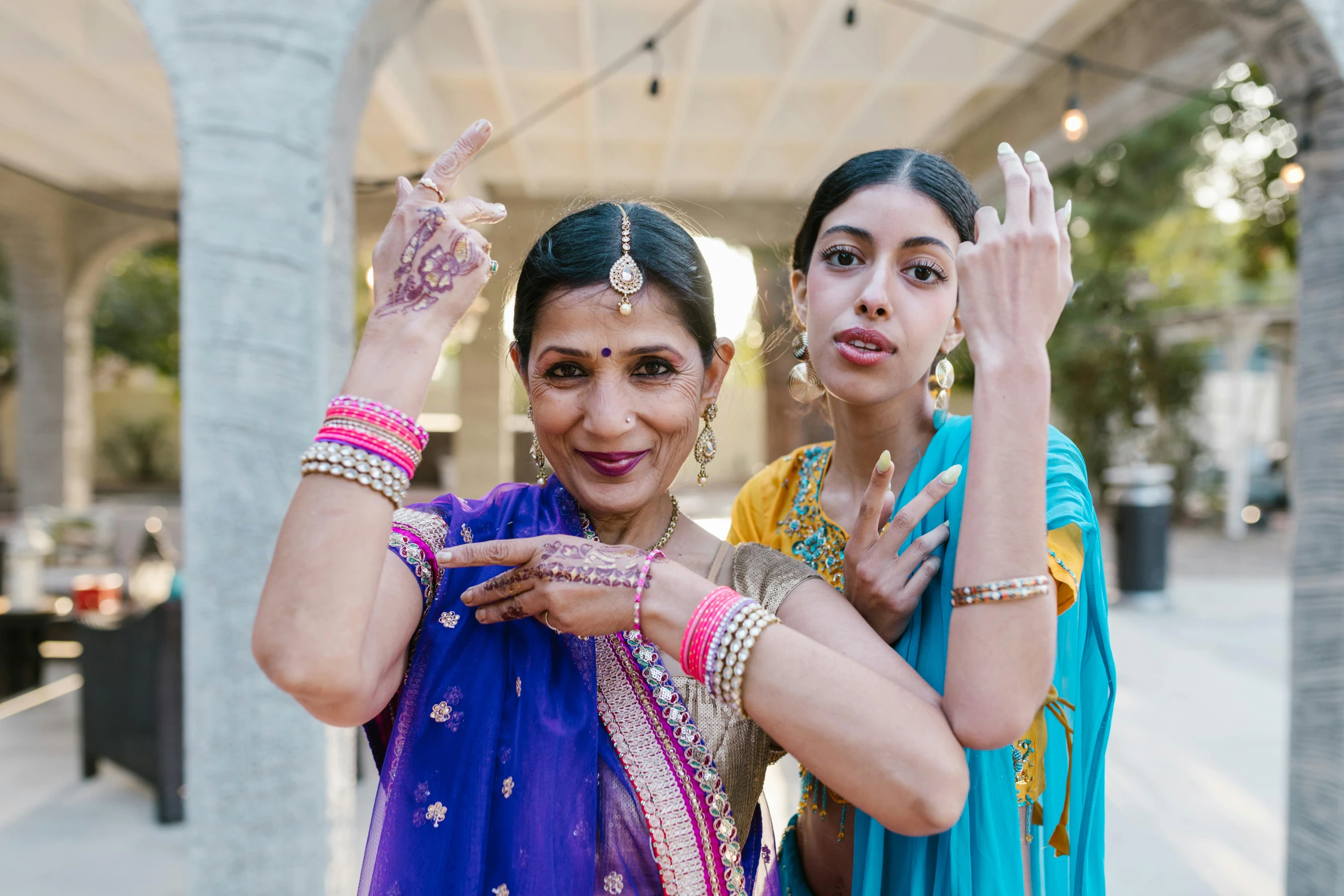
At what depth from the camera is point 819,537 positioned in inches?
64.9

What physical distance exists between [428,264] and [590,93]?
5879 millimetres

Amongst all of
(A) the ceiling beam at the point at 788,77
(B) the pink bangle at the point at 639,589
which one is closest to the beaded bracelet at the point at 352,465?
(B) the pink bangle at the point at 639,589

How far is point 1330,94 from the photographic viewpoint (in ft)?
11.0

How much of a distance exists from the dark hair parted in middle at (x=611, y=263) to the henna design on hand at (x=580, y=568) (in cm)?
33

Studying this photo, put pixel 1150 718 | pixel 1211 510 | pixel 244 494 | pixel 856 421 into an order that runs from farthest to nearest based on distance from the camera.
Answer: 1. pixel 1211 510
2. pixel 1150 718
3. pixel 244 494
4. pixel 856 421

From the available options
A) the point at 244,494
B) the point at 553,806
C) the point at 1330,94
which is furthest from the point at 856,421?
the point at 1330,94

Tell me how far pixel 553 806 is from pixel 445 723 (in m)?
0.19

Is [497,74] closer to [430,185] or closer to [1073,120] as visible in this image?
[1073,120]

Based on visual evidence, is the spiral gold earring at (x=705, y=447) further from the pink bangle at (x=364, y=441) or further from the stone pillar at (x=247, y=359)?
the stone pillar at (x=247, y=359)

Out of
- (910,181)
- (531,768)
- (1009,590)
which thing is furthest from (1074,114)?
(531,768)

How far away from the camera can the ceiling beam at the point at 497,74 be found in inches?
201

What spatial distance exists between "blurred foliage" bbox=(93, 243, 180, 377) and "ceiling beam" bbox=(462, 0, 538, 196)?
1235cm

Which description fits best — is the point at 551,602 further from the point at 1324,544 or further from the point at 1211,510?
the point at 1211,510

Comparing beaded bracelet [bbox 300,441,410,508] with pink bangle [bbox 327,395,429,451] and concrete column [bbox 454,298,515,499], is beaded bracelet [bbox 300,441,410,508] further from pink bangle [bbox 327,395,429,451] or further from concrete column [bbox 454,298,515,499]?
concrete column [bbox 454,298,515,499]
